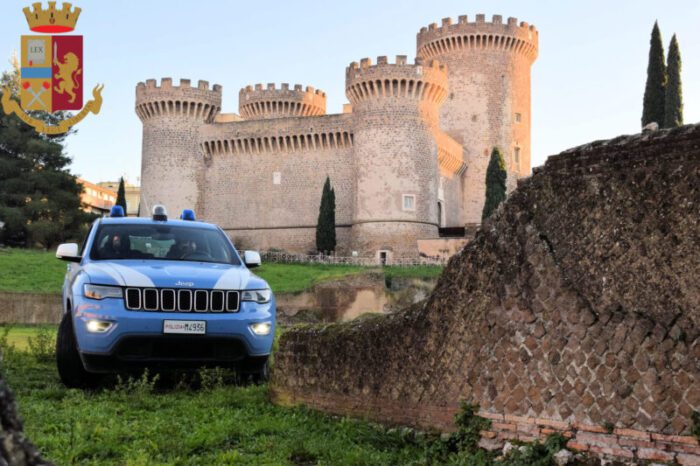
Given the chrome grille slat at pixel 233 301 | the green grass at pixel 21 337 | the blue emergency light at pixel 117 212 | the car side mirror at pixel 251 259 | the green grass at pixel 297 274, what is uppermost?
the blue emergency light at pixel 117 212

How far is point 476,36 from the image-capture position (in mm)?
55844

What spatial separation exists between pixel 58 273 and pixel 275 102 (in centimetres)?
2540

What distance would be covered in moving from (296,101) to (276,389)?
163 feet

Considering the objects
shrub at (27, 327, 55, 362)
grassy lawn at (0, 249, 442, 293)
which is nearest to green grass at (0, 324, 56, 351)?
shrub at (27, 327, 55, 362)

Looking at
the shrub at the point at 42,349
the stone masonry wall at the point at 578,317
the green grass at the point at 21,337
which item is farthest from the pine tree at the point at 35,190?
Result: the stone masonry wall at the point at 578,317

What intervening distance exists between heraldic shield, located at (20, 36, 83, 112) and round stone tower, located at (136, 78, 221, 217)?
72.9 feet

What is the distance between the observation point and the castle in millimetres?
47219

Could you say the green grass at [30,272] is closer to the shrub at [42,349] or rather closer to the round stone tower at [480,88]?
the shrub at [42,349]

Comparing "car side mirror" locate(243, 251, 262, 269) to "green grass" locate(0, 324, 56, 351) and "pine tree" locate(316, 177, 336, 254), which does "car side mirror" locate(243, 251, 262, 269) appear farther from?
"pine tree" locate(316, 177, 336, 254)

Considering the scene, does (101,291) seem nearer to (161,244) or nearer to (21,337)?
(161,244)

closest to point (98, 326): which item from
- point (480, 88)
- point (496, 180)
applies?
point (496, 180)

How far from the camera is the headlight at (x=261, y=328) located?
882 centimetres

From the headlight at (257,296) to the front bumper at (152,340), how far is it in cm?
16

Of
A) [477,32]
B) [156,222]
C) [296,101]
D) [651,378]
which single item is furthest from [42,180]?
[651,378]
